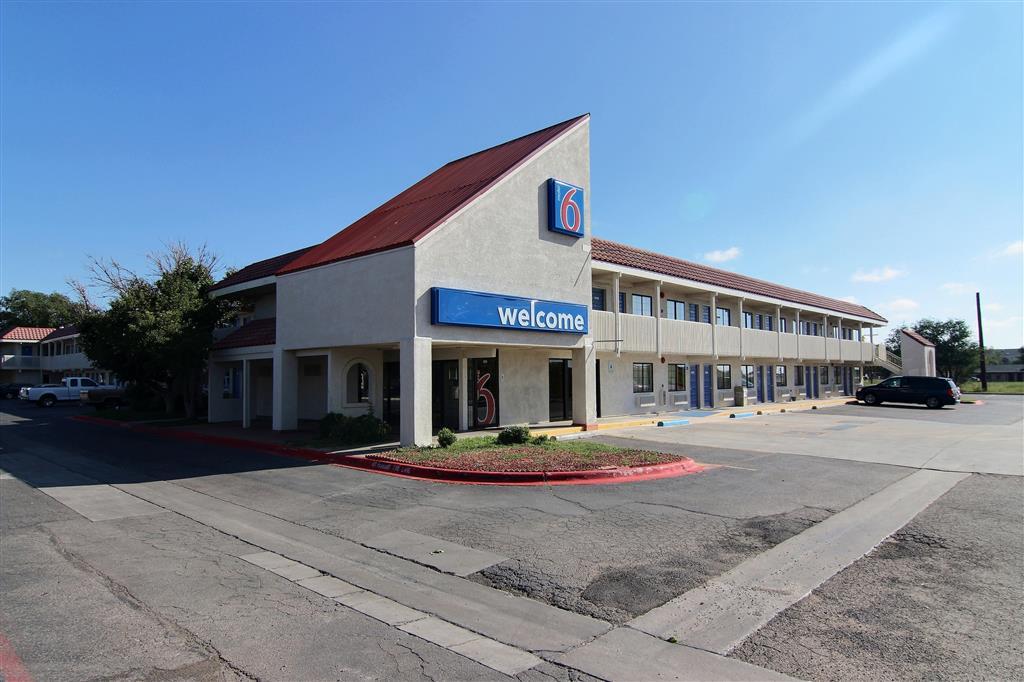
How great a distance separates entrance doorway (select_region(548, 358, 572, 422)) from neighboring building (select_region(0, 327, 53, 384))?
2692 inches

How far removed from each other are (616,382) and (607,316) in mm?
3879

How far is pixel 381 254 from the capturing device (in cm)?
1625

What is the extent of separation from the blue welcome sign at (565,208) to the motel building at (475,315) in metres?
0.05

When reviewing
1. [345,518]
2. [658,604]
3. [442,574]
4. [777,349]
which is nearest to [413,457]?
[345,518]

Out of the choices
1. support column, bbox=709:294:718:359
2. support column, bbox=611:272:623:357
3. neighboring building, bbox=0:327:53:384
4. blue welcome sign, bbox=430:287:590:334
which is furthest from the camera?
neighboring building, bbox=0:327:53:384

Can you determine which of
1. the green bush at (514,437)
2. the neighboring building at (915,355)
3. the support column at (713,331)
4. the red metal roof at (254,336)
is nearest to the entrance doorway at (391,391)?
the red metal roof at (254,336)

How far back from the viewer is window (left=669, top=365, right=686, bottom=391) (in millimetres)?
30375

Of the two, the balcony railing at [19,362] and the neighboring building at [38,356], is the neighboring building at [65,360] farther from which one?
the balcony railing at [19,362]

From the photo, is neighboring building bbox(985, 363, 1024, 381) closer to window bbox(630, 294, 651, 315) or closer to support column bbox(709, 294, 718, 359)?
support column bbox(709, 294, 718, 359)

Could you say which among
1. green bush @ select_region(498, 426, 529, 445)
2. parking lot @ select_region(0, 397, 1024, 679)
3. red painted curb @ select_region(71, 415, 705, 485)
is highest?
green bush @ select_region(498, 426, 529, 445)

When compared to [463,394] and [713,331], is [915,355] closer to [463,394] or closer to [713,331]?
[713,331]

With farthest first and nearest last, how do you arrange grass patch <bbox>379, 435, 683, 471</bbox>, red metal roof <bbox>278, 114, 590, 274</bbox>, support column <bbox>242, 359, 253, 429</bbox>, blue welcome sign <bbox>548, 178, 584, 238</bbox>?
support column <bbox>242, 359, 253, 429</bbox> < blue welcome sign <bbox>548, 178, 584, 238</bbox> < red metal roof <bbox>278, 114, 590, 274</bbox> < grass patch <bbox>379, 435, 683, 471</bbox>

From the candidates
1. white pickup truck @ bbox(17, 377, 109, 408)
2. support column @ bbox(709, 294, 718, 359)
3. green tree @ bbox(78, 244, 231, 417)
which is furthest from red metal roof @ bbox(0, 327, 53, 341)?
support column @ bbox(709, 294, 718, 359)

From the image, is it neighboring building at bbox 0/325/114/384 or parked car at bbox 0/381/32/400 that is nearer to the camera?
parked car at bbox 0/381/32/400
